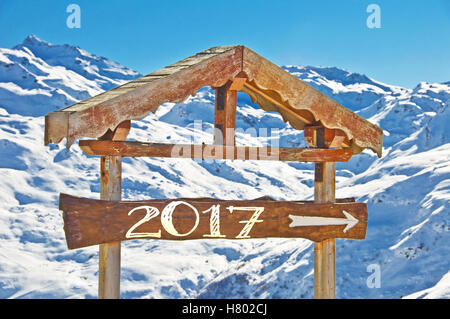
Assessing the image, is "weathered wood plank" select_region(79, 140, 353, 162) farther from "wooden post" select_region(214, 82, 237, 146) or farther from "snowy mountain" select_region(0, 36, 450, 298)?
"snowy mountain" select_region(0, 36, 450, 298)

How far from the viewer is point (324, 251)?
600cm

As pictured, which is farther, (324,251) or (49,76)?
(49,76)

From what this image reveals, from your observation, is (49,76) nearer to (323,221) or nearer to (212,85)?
(212,85)

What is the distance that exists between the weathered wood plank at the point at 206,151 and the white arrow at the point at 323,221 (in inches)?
26.1

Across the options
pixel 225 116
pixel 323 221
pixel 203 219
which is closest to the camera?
pixel 203 219

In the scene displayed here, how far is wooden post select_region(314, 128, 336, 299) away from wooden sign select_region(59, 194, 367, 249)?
0.54 ft

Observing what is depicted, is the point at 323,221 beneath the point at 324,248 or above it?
above

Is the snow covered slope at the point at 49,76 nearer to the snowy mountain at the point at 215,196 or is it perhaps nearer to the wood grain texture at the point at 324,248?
the snowy mountain at the point at 215,196

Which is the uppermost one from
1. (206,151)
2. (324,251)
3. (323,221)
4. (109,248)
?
(206,151)

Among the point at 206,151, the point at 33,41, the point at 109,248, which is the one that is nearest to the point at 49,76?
the point at 33,41

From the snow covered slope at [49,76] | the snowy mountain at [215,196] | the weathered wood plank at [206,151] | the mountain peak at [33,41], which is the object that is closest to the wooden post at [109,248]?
the weathered wood plank at [206,151]

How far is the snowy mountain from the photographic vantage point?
46.4 ft

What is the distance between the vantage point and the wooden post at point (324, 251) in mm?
6016

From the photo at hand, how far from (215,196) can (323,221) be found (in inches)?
922
